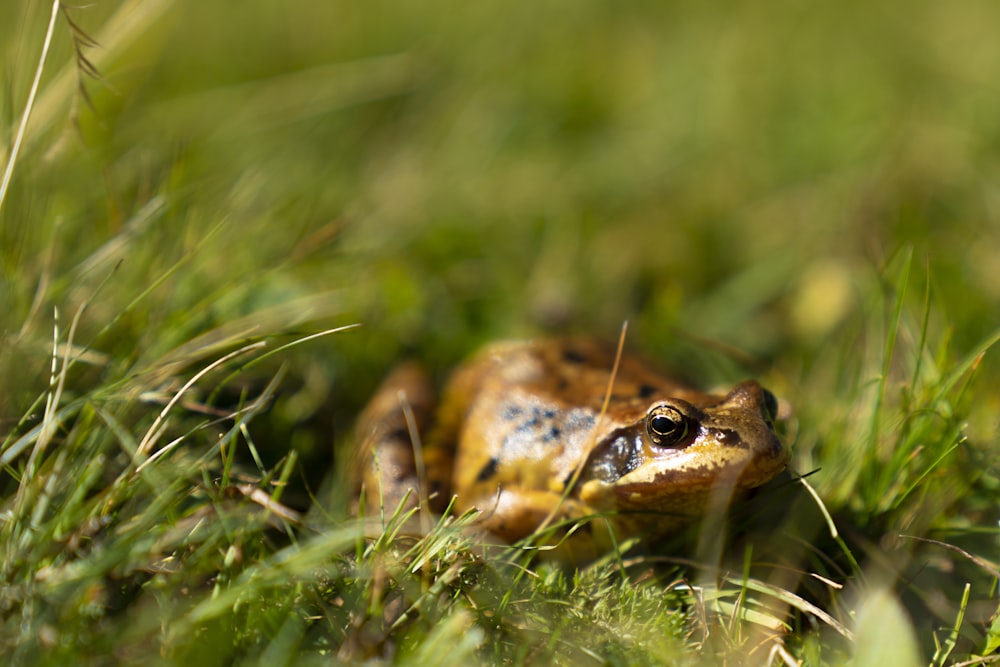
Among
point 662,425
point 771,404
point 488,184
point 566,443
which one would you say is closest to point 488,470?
point 566,443

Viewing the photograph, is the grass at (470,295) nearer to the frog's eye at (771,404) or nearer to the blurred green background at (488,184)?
the blurred green background at (488,184)

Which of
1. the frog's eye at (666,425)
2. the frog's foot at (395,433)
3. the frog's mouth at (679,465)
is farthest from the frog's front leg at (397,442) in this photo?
the frog's eye at (666,425)

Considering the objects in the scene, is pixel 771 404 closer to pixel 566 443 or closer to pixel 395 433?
pixel 566 443

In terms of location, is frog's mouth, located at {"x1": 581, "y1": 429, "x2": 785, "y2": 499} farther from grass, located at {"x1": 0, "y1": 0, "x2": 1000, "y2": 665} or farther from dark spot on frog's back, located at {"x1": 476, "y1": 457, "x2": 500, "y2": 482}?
dark spot on frog's back, located at {"x1": 476, "y1": 457, "x2": 500, "y2": 482}

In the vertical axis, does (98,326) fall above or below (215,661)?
above

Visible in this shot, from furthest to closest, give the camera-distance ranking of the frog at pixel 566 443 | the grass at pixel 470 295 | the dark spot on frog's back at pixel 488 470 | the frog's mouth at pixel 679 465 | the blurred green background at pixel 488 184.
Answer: the dark spot on frog's back at pixel 488 470 → the blurred green background at pixel 488 184 → the frog at pixel 566 443 → the frog's mouth at pixel 679 465 → the grass at pixel 470 295

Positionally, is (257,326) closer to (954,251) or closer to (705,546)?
(705,546)

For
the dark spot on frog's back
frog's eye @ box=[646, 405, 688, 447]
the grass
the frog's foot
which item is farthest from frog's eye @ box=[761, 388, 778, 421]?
the frog's foot

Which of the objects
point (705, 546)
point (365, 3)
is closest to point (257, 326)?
point (705, 546)
